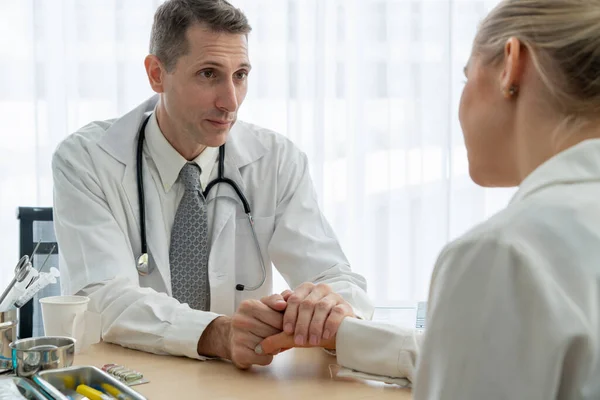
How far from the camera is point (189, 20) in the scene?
195cm

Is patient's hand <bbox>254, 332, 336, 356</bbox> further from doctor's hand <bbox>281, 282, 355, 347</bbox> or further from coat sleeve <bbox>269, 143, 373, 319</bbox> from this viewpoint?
coat sleeve <bbox>269, 143, 373, 319</bbox>

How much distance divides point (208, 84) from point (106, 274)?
0.61 metres

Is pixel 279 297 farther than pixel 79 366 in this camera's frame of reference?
Yes

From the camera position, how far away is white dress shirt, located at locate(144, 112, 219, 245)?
1.95 metres

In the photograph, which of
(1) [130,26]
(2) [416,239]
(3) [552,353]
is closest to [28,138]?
(1) [130,26]

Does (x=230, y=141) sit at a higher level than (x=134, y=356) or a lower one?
higher

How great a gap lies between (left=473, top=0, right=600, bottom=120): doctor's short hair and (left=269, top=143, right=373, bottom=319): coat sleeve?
106 cm

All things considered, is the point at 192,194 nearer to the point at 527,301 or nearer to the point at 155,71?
the point at 155,71

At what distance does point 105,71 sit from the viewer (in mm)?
3182

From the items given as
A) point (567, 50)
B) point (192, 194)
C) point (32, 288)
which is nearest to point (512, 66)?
point (567, 50)

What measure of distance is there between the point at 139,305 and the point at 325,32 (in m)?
2.01

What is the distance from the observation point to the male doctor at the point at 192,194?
1.82m

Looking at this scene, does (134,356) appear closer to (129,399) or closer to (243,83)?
(129,399)

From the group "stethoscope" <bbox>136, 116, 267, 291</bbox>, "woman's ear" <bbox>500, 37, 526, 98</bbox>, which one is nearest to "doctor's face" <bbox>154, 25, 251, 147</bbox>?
"stethoscope" <bbox>136, 116, 267, 291</bbox>
